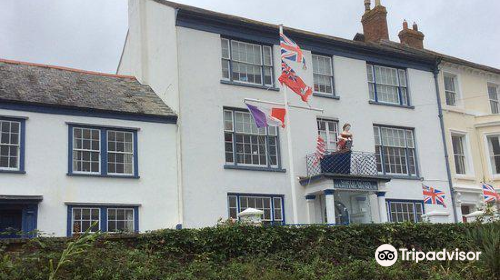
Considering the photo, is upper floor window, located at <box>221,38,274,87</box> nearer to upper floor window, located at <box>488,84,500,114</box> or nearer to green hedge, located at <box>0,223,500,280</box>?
green hedge, located at <box>0,223,500,280</box>

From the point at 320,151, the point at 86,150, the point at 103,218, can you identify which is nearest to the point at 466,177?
the point at 320,151

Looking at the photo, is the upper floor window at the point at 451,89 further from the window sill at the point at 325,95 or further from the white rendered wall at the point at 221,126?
the window sill at the point at 325,95

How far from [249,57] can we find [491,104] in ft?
46.0

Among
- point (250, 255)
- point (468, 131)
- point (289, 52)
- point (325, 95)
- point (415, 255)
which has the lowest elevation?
point (415, 255)

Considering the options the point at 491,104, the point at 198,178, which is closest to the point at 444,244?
the point at 198,178

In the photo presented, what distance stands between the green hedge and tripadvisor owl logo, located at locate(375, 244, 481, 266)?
210 millimetres

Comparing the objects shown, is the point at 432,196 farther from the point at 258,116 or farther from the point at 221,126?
the point at 258,116

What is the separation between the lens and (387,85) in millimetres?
26625

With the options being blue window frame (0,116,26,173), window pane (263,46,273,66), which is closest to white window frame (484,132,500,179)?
window pane (263,46,273,66)

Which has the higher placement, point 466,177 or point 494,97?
point 494,97

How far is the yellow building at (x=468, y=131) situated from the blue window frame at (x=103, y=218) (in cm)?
1467

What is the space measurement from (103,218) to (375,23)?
733 inches

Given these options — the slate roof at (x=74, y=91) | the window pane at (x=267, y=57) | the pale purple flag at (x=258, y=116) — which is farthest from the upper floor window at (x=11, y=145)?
the window pane at (x=267, y=57)

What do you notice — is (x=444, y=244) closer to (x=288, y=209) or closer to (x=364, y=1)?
(x=288, y=209)
